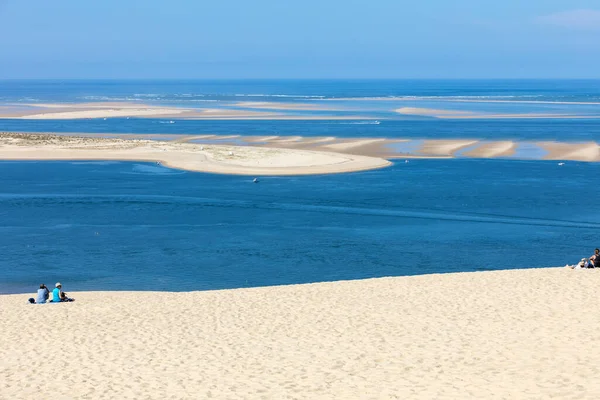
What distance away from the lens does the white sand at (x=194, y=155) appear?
5634cm

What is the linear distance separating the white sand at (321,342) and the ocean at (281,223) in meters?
5.86

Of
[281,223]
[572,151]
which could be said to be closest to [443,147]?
[572,151]

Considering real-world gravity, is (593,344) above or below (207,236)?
below

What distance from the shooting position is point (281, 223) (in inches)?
1444

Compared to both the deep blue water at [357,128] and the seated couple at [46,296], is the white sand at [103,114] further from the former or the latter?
the seated couple at [46,296]

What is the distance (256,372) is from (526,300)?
26.8 feet

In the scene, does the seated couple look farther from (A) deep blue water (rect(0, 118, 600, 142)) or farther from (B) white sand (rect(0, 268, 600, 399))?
(A) deep blue water (rect(0, 118, 600, 142))

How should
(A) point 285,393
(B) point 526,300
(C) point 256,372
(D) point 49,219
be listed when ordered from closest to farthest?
(A) point 285,393 → (C) point 256,372 → (B) point 526,300 → (D) point 49,219

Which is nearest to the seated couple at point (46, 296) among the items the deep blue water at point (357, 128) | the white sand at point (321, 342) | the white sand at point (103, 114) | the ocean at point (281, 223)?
the white sand at point (321, 342)

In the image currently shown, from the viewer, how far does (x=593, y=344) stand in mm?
14812

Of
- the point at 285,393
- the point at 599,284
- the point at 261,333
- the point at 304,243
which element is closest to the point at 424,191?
the point at 304,243

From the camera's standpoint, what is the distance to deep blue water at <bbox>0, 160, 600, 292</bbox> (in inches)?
1094

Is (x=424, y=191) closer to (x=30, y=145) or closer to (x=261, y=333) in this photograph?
(x=261, y=333)

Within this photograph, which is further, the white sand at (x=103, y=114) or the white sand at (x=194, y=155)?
the white sand at (x=103, y=114)
